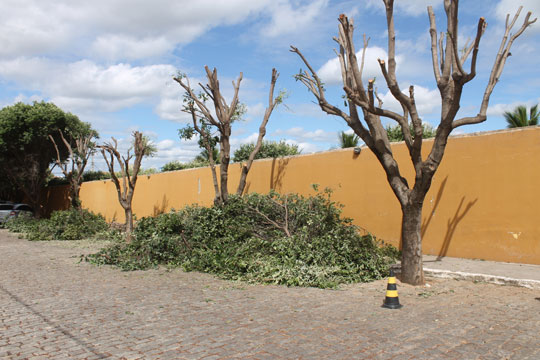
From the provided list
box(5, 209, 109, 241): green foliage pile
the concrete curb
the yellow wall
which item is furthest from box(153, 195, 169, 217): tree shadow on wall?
the concrete curb

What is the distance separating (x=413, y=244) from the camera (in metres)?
7.37

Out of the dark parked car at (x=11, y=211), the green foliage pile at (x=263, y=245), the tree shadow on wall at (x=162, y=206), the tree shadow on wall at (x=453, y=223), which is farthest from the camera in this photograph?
the dark parked car at (x=11, y=211)

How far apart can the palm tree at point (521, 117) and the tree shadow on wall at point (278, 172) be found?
12857 millimetres

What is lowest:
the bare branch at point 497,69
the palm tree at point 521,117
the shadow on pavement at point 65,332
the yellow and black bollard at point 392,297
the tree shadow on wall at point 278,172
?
the shadow on pavement at point 65,332

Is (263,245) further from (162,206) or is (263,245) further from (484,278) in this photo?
(162,206)

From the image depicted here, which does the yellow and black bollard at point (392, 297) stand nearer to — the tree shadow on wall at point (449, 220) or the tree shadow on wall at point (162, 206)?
the tree shadow on wall at point (449, 220)

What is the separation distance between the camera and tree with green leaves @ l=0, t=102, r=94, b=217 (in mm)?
22484

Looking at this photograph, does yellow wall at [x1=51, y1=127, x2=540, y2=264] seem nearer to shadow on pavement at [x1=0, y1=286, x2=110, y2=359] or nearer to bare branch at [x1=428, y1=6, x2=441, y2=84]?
bare branch at [x1=428, y1=6, x2=441, y2=84]

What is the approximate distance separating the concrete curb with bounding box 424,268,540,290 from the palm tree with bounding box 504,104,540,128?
15.1 m

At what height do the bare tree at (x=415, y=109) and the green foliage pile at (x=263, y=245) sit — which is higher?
the bare tree at (x=415, y=109)

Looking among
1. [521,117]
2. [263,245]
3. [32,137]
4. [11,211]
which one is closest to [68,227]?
[32,137]

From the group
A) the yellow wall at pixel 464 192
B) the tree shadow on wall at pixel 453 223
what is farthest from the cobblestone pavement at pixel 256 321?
the tree shadow on wall at pixel 453 223

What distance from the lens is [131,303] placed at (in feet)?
21.2

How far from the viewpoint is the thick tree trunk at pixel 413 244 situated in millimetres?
7363
